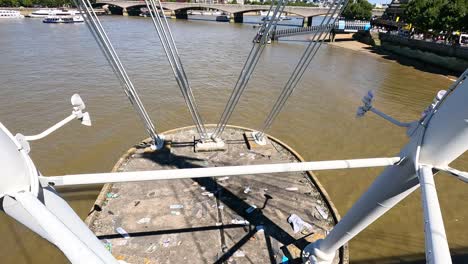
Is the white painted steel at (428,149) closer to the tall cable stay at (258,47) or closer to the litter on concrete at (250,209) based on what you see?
the litter on concrete at (250,209)

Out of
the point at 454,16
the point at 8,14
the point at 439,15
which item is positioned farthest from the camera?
the point at 8,14

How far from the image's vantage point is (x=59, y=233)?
1557 millimetres

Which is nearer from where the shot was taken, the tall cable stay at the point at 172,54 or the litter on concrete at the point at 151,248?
the litter on concrete at the point at 151,248

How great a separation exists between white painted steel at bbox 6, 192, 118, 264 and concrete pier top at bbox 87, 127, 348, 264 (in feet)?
12.2

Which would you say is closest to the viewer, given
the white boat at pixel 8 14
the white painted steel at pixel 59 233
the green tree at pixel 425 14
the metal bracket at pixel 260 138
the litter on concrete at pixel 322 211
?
the white painted steel at pixel 59 233

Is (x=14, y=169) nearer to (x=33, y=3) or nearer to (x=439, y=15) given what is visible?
(x=439, y=15)

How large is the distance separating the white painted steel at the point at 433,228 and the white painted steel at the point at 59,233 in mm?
2005

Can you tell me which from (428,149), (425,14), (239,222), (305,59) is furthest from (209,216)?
(425,14)

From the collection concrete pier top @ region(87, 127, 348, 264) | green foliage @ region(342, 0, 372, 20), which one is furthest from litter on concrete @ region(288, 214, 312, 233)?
green foliage @ region(342, 0, 372, 20)

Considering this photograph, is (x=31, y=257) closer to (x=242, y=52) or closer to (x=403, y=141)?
(x=403, y=141)

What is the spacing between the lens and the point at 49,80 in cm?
1658

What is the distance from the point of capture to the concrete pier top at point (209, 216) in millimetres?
5156

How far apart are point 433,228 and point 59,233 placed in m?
2.39

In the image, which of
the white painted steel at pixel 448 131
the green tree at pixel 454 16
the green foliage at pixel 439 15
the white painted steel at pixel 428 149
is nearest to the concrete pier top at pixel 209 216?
the white painted steel at pixel 428 149
